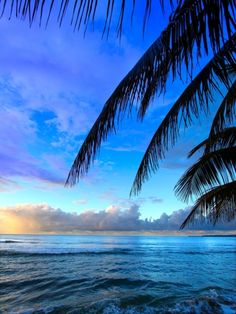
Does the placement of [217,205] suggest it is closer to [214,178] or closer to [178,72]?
[214,178]

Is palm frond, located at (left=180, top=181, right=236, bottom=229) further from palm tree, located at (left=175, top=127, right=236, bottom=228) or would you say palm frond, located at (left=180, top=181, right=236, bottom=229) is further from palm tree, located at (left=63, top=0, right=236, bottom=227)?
palm tree, located at (left=63, top=0, right=236, bottom=227)

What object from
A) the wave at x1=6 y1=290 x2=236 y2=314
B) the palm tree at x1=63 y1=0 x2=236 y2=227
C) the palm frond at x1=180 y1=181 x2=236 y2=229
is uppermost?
the palm tree at x1=63 y1=0 x2=236 y2=227

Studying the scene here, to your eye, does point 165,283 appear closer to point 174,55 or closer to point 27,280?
point 27,280

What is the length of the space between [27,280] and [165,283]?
5.64 m

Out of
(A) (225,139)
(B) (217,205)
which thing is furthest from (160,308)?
(A) (225,139)

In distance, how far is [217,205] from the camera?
6.02 metres

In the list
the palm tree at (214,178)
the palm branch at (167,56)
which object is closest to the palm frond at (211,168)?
the palm tree at (214,178)

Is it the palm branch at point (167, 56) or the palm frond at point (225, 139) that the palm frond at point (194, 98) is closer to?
the palm branch at point (167, 56)

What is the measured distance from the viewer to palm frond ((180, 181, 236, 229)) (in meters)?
5.48

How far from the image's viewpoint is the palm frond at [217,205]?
18.0ft

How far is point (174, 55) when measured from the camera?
7.22 ft

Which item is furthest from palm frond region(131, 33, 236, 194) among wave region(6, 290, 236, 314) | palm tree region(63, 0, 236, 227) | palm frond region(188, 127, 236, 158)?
wave region(6, 290, 236, 314)

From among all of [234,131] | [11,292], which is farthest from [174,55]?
[11,292]

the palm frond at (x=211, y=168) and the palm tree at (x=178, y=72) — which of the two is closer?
the palm tree at (x=178, y=72)
